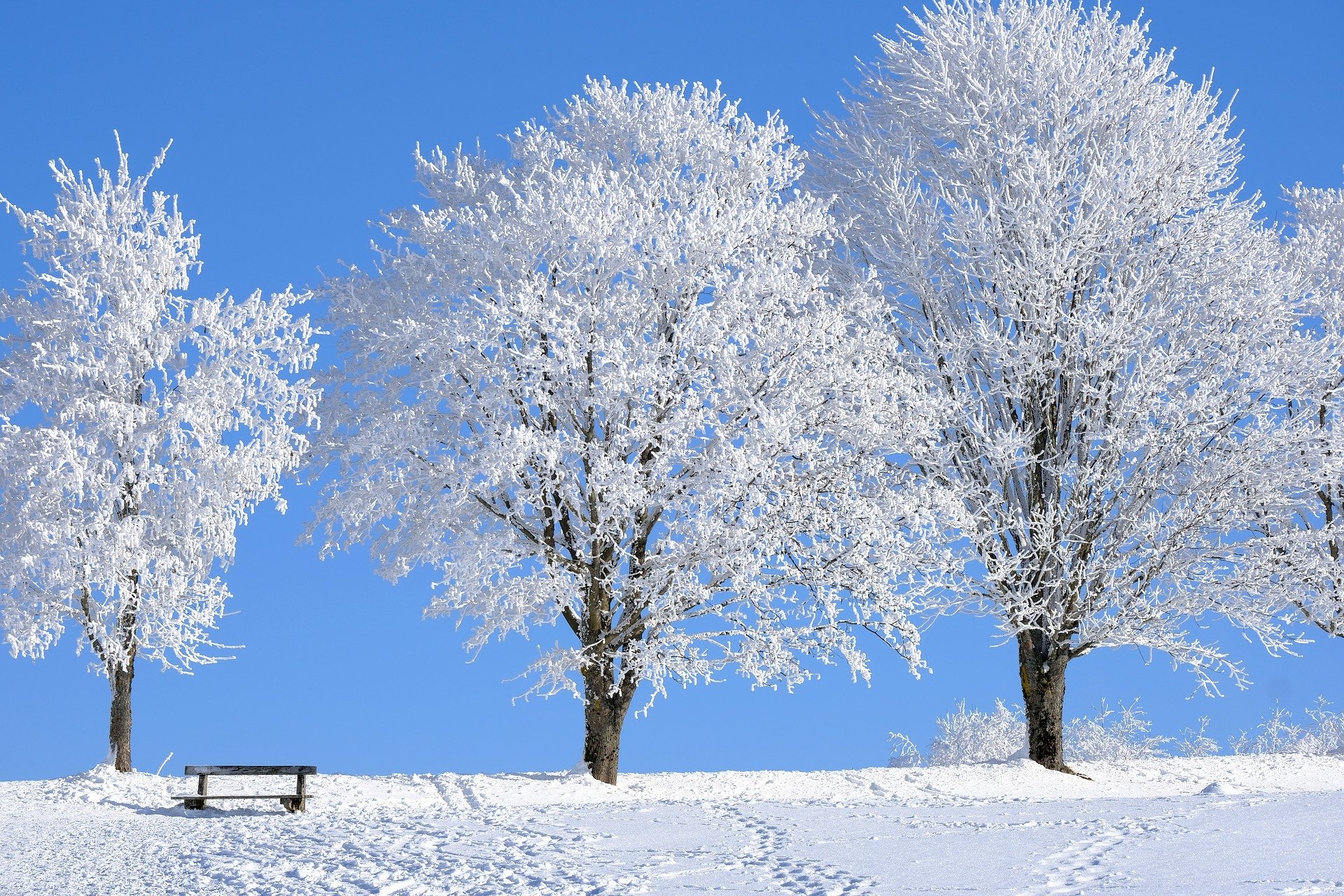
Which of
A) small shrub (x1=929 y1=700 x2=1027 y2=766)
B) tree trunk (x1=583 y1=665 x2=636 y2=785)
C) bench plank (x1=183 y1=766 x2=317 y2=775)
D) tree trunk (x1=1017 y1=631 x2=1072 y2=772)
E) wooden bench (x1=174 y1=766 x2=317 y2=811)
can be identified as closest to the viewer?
wooden bench (x1=174 y1=766 x2=317 y2=811)

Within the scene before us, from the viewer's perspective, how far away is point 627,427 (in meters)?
15.1

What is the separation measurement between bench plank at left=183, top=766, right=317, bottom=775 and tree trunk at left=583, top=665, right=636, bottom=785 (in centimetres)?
329

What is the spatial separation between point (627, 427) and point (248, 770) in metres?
6.02

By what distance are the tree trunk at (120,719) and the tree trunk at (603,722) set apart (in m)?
6.09

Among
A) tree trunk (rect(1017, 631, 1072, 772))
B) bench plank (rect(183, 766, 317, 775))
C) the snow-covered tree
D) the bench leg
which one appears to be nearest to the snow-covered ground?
the bench leg

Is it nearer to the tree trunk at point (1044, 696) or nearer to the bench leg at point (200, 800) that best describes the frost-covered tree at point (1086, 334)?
the tree trunk at point (1044, 696)

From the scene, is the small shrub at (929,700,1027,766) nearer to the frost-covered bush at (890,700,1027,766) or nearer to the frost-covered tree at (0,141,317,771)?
the frost-covered bush at (890,700,1027,766)

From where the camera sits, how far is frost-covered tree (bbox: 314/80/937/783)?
1449cm

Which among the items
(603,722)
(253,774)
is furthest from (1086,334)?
(253,774)

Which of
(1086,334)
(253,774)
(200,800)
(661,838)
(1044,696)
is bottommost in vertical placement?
(200,800)

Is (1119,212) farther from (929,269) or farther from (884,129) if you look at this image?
(884,129)

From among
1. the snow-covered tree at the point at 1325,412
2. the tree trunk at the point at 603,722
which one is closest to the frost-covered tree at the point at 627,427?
the tree trunk at the point at 603,722

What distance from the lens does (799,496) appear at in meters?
15.3

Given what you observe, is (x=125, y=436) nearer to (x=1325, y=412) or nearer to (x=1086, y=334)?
(x=1086, y=334)
